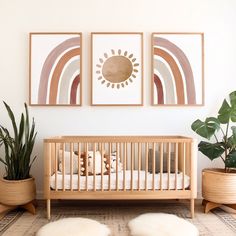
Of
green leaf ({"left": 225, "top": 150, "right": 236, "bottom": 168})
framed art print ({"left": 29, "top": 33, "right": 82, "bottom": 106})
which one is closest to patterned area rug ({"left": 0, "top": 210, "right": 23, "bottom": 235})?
framed art print ({"left": 29, "top": 33, "right": 82, "bottom": 106})

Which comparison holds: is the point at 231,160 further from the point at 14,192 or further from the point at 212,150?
the point at 14,192

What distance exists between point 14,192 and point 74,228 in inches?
29.0

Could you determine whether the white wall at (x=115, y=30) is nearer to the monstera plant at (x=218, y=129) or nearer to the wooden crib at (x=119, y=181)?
the monstera plant at (x=218, y=129)

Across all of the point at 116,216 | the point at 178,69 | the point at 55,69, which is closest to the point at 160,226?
the point at 116,216

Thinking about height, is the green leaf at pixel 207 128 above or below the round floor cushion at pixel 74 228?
above

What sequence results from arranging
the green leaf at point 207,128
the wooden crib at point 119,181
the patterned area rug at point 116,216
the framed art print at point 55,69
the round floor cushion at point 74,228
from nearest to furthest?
the round floor cushion at point 74,228, the patterned area rug at point 116,216, the wooden crib at point 119,181, the green leaf at point 207,128, the framed art print at point 55,69

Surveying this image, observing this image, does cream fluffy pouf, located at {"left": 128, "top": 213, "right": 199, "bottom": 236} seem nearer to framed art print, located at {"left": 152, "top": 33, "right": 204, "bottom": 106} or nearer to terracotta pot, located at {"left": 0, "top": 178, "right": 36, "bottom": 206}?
terracotta pot, located at {"left": 0, "top": 178, "right": 36, "bottom": 206}

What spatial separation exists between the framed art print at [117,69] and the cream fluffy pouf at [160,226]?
4.08 ft

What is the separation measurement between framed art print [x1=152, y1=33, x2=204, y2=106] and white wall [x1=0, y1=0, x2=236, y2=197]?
77 millimetres

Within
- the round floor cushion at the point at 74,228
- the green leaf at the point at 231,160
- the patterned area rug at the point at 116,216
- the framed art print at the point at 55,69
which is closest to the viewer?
the round floor cushion at the point at 74,228

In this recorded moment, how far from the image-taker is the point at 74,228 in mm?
2145

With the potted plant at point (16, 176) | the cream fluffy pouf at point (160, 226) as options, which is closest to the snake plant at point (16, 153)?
the potted plant at point (16, 176)

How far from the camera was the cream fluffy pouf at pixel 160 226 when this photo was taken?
208 centimetres

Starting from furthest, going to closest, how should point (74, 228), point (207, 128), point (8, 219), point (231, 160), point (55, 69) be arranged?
point (55, 69) → point (207, 128) → point (231, 160) → point (8, 219) → point (74, 228)
